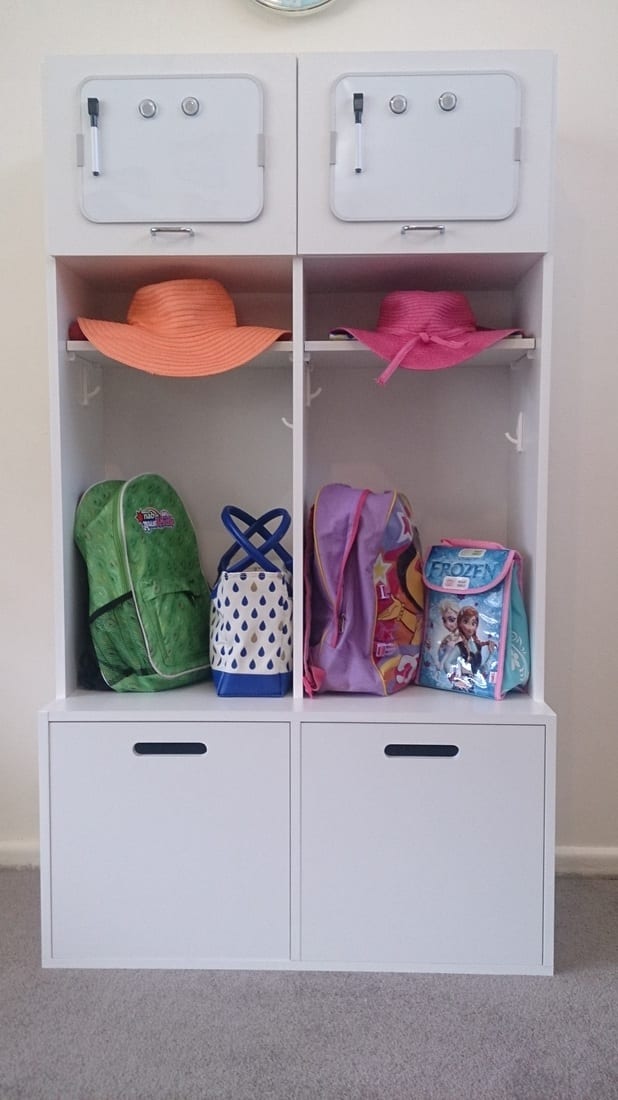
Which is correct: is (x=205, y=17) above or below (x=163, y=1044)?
above

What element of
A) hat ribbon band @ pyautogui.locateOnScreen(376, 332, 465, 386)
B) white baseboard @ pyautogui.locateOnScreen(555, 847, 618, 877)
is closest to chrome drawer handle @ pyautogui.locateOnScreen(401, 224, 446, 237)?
hat ribbon band @ pyautogui.locateOnScreen(376, 332, 465, 386)

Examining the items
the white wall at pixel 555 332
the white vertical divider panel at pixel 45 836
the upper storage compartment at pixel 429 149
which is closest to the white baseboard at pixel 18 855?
the white wall at pixel 555 332

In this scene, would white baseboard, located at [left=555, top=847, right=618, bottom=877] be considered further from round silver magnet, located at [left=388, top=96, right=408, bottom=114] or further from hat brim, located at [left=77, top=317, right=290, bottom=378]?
round silver magnet, located at [left=388, top=96, right=408, bottom=114]

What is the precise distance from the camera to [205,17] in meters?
1.80

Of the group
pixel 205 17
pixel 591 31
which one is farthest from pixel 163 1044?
pixel 591 31

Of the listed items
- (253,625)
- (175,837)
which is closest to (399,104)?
(253,625)

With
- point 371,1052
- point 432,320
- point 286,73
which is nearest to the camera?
point 371,1052

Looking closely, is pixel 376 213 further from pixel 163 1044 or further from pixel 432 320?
pixel 163 1044

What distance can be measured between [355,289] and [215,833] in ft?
3.88

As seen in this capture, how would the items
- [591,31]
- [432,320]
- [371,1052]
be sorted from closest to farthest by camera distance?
[371,1052], [432,320], [591,31]

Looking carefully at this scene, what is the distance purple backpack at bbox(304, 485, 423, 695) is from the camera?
1584mm

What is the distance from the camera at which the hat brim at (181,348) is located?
1.55 metres

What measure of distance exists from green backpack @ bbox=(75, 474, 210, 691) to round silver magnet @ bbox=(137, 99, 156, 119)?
2.23 ft

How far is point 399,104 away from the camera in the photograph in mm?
1479
